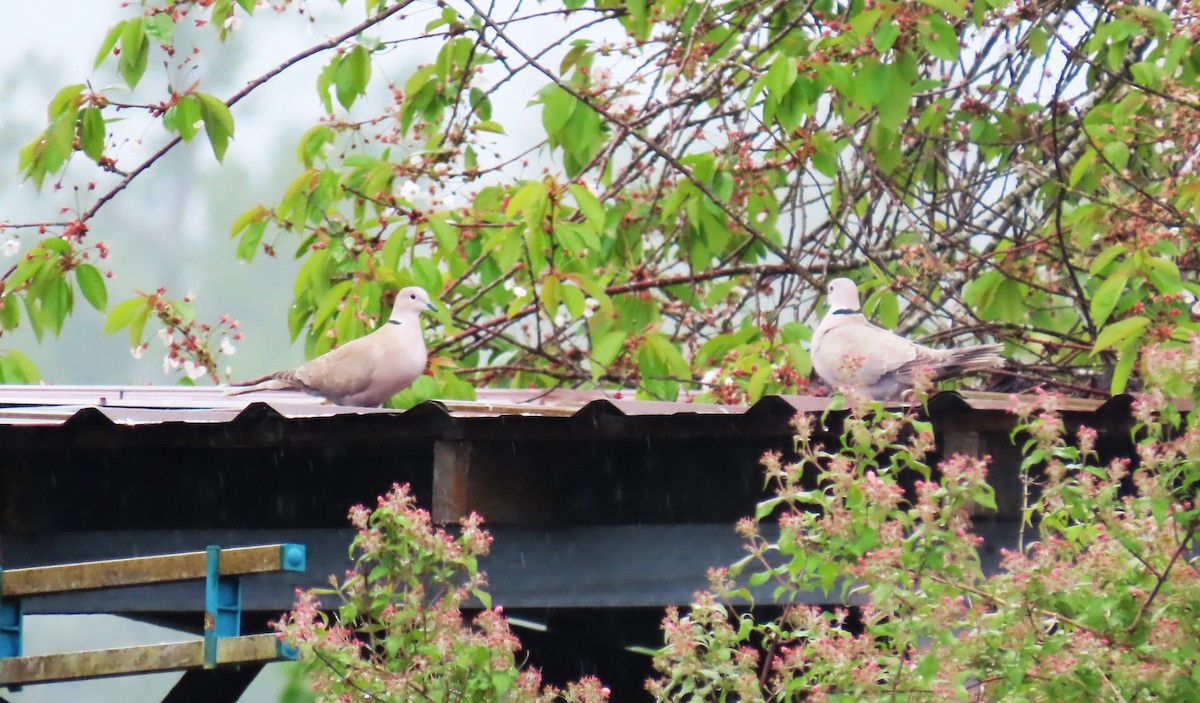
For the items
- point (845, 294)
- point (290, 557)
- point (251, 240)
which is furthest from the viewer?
point (251, 240)

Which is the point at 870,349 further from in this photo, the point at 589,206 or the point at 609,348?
the point at 609,348

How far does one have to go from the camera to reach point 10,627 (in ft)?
10.9

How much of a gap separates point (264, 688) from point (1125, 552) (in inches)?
1726

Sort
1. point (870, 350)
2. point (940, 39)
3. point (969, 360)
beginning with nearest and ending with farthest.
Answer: point (969, 360) < point (870, 350) < point (940, 39)

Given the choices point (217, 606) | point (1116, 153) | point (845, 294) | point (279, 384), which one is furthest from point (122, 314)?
point (1116, 153)

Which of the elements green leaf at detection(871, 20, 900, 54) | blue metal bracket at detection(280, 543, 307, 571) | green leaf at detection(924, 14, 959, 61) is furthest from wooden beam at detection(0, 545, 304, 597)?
green leaf at detection(924, 14, 959, 61)

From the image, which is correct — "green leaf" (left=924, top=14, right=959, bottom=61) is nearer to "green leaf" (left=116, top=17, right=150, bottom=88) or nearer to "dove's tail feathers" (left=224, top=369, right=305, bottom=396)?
"dove's tail feathers" (left=224, top=369, right=305, bottom=396)

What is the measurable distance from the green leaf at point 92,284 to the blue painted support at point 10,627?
1985 mm

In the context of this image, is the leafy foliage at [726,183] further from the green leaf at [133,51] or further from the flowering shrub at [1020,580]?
the flowering shrub at [1020,580]

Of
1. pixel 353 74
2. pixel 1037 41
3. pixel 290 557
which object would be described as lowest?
pixel 290 557

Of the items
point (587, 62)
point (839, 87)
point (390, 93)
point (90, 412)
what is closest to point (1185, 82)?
point (839, 87)

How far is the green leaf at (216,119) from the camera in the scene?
197 inches

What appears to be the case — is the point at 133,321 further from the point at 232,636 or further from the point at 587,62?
the point at 232,636

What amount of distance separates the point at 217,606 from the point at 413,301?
8.02ft
